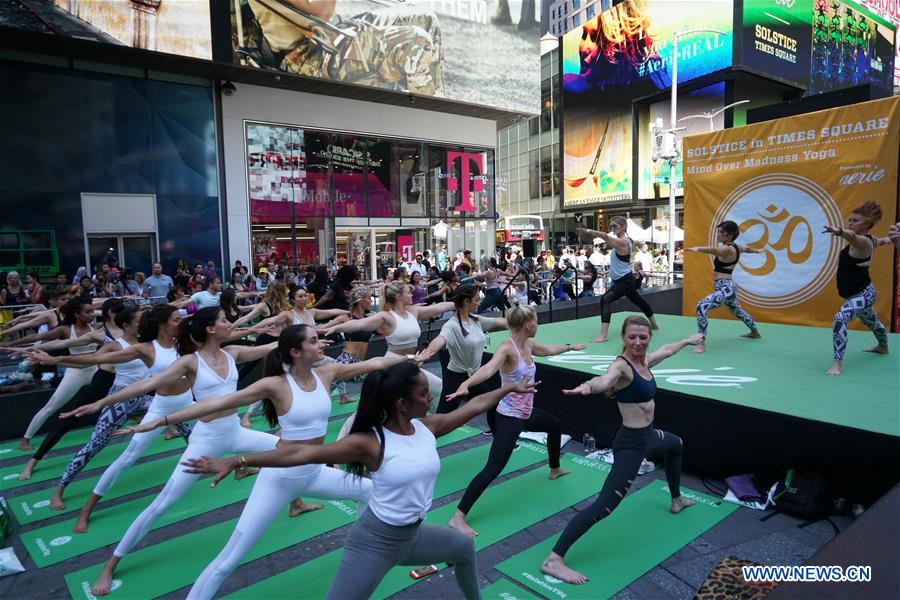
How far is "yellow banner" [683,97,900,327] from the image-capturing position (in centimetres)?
848

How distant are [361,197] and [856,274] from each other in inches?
711

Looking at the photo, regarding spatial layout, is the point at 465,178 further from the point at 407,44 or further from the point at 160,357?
the point at 160,357

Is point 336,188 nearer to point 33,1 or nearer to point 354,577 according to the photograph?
point 33,1

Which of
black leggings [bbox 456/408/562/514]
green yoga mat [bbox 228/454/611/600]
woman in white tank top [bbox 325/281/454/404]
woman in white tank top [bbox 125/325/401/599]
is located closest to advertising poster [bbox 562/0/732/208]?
woman in white tank top [bbox 325/281/454/404]

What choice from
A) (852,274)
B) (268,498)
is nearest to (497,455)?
(268,498)

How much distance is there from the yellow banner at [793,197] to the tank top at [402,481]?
895 cm

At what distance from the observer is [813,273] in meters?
9.34

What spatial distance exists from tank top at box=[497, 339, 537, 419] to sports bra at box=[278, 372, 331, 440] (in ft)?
5.01

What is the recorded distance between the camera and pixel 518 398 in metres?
4.42

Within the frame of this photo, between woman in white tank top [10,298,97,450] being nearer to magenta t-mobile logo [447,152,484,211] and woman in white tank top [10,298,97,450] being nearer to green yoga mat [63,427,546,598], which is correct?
green yoga mat [63,427,546,598]

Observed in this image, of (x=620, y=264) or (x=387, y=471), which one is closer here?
(x=387, y=471)

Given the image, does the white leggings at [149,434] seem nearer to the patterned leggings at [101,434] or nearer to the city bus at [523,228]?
the patterned leggings at [101,434]

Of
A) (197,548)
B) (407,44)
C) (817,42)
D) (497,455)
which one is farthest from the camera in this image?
(817,42)

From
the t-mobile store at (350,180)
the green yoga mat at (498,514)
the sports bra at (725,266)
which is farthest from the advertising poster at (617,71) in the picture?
the green yoga mat at (498,514)
